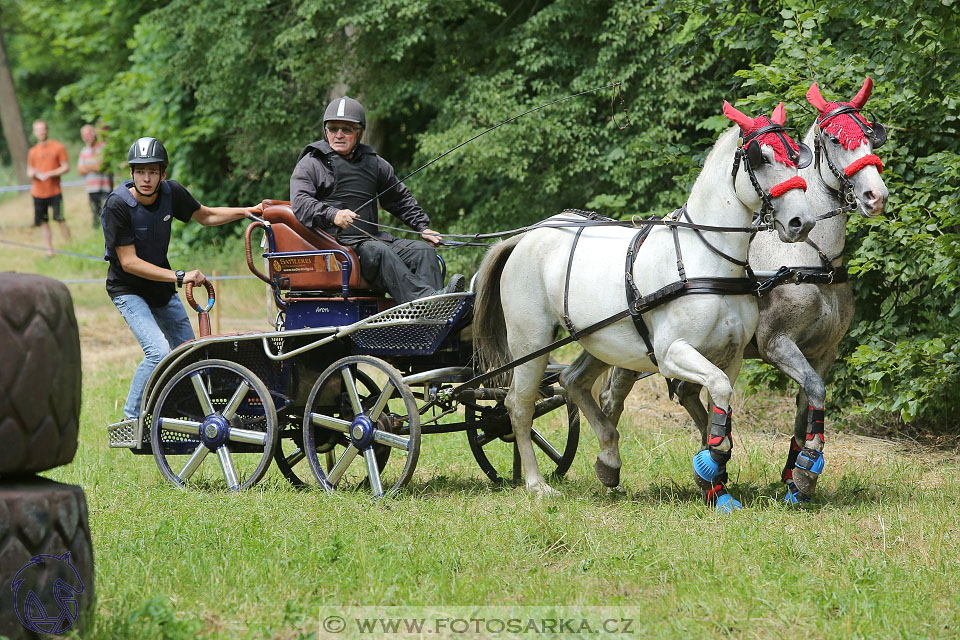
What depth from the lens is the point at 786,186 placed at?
18.5 feet

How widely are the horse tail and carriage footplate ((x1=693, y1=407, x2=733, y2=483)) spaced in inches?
60.9

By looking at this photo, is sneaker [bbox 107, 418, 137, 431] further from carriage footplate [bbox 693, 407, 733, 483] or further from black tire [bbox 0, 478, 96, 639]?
carriage footplate [bbox 693, 407, 733, 483]

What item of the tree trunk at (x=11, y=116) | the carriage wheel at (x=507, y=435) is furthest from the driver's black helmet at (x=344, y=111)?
the tree trunk at (x=11, y=116)

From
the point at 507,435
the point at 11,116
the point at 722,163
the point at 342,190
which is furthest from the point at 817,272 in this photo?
the point at 11,116

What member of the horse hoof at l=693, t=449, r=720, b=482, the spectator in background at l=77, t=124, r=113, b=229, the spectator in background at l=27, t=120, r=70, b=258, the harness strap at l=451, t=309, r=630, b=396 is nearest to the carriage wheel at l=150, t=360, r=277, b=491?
the harness strap at l=451, t=309, r=630, b=396

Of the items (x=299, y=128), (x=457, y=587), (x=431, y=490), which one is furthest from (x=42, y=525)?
(x=299, y=128)

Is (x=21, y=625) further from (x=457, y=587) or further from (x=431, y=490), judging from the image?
(x=431, y=490)

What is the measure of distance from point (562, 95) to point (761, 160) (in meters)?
7.69

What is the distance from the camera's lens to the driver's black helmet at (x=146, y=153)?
23.6ft

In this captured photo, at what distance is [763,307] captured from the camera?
6441mm

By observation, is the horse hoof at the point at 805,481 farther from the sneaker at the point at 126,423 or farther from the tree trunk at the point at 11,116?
the tree trunk at the point at 11,116

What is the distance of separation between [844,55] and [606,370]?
2.83 metres

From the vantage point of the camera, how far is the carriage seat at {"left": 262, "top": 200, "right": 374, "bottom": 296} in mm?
6980

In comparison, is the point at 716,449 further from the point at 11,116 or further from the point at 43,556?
the point at 11,116
